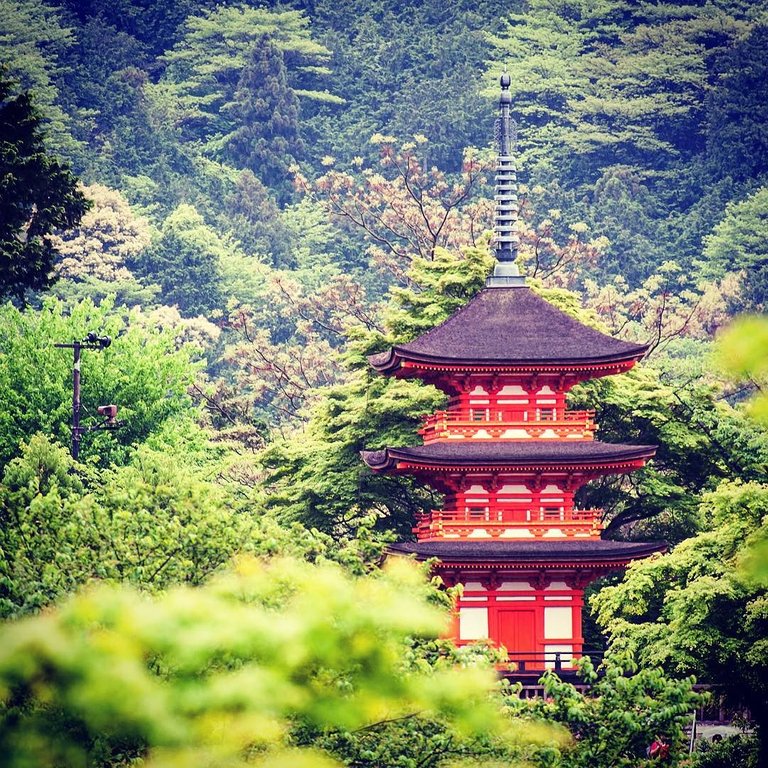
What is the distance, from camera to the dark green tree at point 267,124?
391 ft

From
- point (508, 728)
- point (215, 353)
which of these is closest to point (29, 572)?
point (508, 728)

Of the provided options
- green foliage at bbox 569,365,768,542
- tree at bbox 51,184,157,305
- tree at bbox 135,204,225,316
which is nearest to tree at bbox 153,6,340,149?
tree at bbox 135,204,225,316

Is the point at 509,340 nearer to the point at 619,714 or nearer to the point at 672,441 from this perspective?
the point at 672,441

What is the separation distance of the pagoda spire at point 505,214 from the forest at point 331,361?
3.13 meters

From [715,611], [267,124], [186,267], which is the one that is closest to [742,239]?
[186,267]

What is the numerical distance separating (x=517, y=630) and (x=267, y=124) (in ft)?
257

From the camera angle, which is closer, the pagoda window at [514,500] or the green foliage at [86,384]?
the pagoda window at [514,500]

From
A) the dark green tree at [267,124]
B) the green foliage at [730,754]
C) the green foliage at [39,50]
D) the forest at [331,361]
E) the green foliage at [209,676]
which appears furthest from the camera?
the dark green tree at [267,124]

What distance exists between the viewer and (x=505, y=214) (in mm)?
51000

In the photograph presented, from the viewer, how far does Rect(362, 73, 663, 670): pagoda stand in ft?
147

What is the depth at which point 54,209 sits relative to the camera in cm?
5622

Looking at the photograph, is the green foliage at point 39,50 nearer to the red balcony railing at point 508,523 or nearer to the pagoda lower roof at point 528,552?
the red balcony railing at point 508,523

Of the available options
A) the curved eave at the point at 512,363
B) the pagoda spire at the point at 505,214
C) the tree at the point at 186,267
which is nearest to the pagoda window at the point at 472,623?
the curved eave at the point at 512,363

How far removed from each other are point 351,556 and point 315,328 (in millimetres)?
66216
